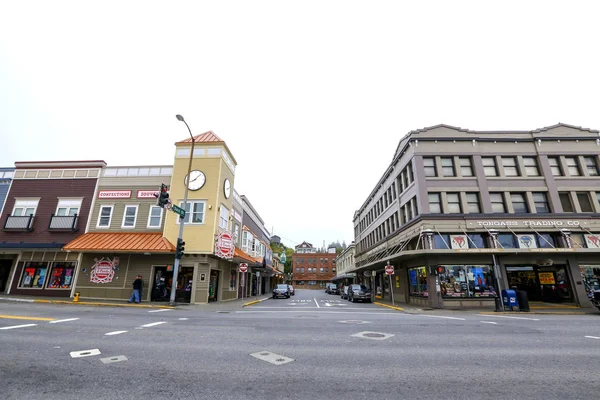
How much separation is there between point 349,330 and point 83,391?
7333 mm

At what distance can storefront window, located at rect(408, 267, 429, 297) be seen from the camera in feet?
75.2

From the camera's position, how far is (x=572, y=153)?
25.0 meters

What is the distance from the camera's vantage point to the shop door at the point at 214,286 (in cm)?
2341

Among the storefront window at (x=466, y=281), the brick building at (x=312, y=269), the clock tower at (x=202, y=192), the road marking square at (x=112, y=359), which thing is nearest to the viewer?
the road marking square at (x=112, y=359)

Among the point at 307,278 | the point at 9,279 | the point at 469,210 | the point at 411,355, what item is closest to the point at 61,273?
the point at 9,279

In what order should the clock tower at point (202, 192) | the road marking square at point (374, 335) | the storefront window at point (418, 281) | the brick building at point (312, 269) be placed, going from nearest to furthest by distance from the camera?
the road marking square at point (374, 335), the clock tower at point (202, 192), the storefront window at point (418, 281), the brick building at point (312, 269)

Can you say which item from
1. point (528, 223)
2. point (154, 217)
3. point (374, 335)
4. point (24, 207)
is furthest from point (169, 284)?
point (528, 223)

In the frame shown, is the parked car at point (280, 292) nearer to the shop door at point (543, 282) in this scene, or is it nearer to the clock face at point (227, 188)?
the clock face at point (227, 188)

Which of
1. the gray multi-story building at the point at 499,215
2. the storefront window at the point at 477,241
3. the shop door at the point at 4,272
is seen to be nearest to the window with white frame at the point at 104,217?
the shop door at the point at 4,272

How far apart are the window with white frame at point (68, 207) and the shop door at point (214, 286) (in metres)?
12.0

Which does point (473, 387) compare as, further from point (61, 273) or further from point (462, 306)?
point (61, 273)

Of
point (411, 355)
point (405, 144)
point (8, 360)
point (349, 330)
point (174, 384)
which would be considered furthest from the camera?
point (405, 144)

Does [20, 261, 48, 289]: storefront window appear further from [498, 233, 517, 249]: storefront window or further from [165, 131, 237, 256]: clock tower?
[498, 233, 517, 249]: storefront window

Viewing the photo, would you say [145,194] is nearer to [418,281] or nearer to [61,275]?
[61,275]
